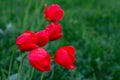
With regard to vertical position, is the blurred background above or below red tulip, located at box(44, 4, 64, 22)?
below

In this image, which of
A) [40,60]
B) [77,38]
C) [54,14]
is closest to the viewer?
[40,60]

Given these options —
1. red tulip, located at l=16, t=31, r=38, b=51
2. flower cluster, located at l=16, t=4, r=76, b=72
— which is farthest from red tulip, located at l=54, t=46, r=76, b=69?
red tulip, located at l=16, t=31, r=38, b=51

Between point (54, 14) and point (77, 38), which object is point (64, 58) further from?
point (77, 38)

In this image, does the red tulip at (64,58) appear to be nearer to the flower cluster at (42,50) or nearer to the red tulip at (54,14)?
the flower cluster at (42,50)

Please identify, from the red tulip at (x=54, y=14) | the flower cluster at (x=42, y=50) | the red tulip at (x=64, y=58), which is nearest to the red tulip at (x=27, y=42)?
the flower cluster at (x=42, y=50)

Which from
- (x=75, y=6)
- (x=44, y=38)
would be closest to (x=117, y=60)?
(x=44, y=38)

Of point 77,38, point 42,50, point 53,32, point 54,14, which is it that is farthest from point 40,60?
point 77,38

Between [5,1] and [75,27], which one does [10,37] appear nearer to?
[75,27]

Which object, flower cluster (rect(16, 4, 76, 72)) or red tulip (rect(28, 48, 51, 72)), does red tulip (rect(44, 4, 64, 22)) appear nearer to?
flower cluster (rect(16, 4, 76, 72))
